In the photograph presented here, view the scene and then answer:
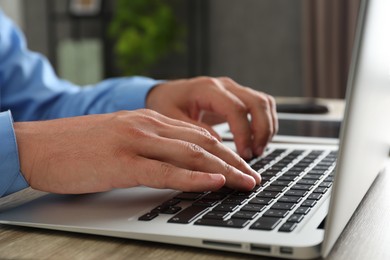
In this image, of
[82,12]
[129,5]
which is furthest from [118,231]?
[82,12]

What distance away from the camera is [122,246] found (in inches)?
20.0

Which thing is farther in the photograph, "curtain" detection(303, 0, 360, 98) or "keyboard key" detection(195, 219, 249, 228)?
"curtain" detection(303, 0, 360, 98)

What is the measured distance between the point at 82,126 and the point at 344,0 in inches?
111

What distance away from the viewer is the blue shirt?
3.95ft

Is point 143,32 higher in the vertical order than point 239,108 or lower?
lower

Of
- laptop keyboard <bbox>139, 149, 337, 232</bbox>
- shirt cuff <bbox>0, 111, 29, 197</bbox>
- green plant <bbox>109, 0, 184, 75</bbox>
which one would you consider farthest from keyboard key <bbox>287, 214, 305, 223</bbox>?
green plant <bbox>109, 0, 184, 75</bbox>

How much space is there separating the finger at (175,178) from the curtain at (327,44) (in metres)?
2.79

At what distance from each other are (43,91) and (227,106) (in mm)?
568

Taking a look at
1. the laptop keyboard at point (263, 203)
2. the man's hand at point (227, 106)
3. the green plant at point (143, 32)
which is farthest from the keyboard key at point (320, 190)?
the green plant at point (143, 32)

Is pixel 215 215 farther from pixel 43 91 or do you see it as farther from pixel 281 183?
pixel 43 91

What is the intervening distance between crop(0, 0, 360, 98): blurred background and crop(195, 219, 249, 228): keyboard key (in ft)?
9.43

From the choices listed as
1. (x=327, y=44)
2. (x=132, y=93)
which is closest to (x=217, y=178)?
(x=132, y=93)

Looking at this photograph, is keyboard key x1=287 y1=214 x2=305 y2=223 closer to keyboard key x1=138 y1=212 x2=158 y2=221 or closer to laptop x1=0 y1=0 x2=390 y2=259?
laptop x1=0 y1=0 x2=390 y2=259

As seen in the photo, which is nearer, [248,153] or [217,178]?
[217,178]
